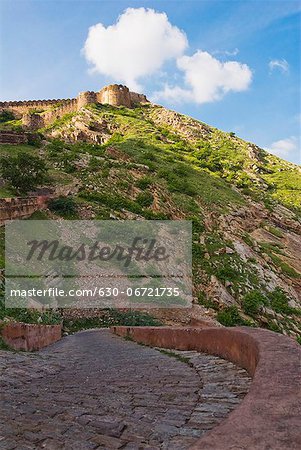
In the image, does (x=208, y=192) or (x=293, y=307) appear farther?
(x=208, y=192)

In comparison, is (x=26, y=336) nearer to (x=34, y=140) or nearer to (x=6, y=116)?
(x=34, y=140)

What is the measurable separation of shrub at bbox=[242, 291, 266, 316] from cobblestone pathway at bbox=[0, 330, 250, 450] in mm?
10497

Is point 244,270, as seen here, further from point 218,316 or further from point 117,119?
point 117,119

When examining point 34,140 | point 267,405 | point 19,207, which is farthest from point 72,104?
point 267,405

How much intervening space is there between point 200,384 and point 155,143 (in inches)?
1701

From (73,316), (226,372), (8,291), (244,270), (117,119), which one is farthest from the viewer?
(117,119)

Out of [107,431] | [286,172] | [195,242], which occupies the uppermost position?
[286,172]

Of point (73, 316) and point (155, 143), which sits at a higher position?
point (155, 143)

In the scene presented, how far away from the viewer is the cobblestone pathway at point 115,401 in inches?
110

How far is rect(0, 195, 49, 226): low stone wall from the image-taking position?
1688 centimetres

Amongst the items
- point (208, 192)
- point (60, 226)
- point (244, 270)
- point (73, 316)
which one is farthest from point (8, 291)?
point (208, 192)

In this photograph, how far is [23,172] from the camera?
22.0 metres

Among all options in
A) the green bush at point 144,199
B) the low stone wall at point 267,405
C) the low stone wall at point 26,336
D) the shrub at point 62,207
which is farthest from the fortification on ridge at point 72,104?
the low stone wall at point 267,405

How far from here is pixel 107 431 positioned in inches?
115
